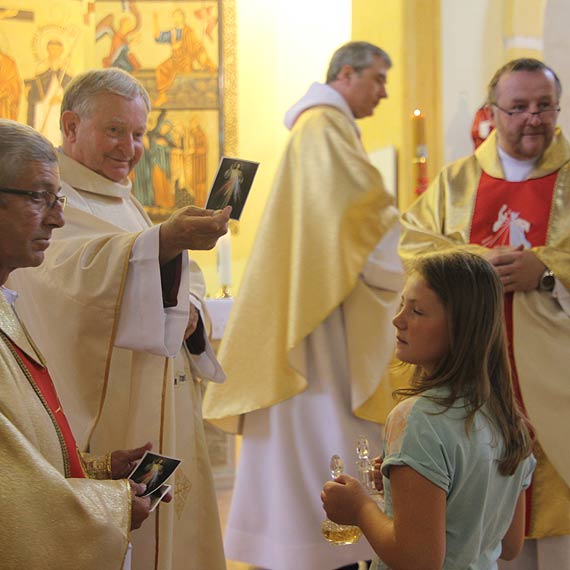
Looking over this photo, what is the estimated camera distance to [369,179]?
4477mm

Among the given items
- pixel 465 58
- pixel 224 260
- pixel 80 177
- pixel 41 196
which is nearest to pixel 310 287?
pixel 80 177

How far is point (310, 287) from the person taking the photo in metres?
4.36

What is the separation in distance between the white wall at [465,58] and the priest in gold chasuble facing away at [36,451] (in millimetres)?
4475

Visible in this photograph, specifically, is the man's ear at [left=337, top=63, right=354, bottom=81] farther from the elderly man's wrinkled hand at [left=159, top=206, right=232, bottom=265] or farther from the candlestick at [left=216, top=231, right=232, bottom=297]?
the elderly man's wrinkled hand at [left=159, top=206, right=232, bottom=265]

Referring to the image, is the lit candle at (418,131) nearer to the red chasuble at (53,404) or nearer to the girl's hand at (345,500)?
the girl's hand at (345,500)

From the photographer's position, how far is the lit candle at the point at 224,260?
6105 millimetres

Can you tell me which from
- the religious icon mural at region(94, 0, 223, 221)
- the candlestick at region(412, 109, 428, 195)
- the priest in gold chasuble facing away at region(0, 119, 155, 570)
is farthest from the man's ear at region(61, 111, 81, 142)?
the religious icon mural at region(94, 0, 223, 221)

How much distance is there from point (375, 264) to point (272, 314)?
0.56 meters

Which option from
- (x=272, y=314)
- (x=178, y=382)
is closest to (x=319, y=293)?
(x=272, y=314)

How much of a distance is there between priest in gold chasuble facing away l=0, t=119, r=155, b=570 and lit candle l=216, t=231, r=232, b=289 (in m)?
3.95

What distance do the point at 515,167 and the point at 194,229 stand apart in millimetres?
1815

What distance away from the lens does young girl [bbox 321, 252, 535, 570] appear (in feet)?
6.20

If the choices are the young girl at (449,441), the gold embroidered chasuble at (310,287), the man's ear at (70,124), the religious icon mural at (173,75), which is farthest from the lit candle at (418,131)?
the young girl at (449,441)

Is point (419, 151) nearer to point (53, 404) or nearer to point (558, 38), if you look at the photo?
point (558, 38)
